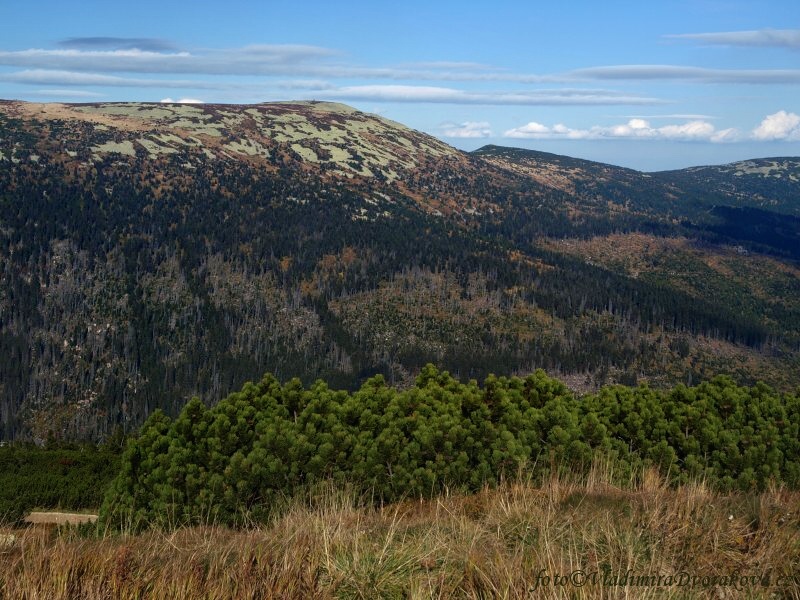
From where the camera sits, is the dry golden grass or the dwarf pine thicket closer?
the dry golden grass

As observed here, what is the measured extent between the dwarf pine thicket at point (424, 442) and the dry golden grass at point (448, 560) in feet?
30.8

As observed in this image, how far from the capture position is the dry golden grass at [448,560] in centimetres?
873

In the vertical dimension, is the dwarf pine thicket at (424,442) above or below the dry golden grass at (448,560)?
below

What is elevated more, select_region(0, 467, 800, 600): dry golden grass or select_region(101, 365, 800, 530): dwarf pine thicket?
select_region(0, 467, 800, 600): dry golden grass

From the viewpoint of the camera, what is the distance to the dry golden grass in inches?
344

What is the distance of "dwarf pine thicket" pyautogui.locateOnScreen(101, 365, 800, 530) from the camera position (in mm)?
22436

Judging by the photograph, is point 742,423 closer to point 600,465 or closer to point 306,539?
point 600,465

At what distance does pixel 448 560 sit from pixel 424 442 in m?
13.1

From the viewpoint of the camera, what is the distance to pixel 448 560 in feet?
32.9

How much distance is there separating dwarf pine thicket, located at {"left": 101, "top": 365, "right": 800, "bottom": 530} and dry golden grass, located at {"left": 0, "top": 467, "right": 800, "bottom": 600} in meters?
9.38

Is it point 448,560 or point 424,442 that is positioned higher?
point 448,560

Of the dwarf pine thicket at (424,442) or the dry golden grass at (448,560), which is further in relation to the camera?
the dwarf pine thicket at (424,442)

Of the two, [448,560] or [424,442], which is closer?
[448,560]

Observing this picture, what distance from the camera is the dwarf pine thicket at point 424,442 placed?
2244 cm
